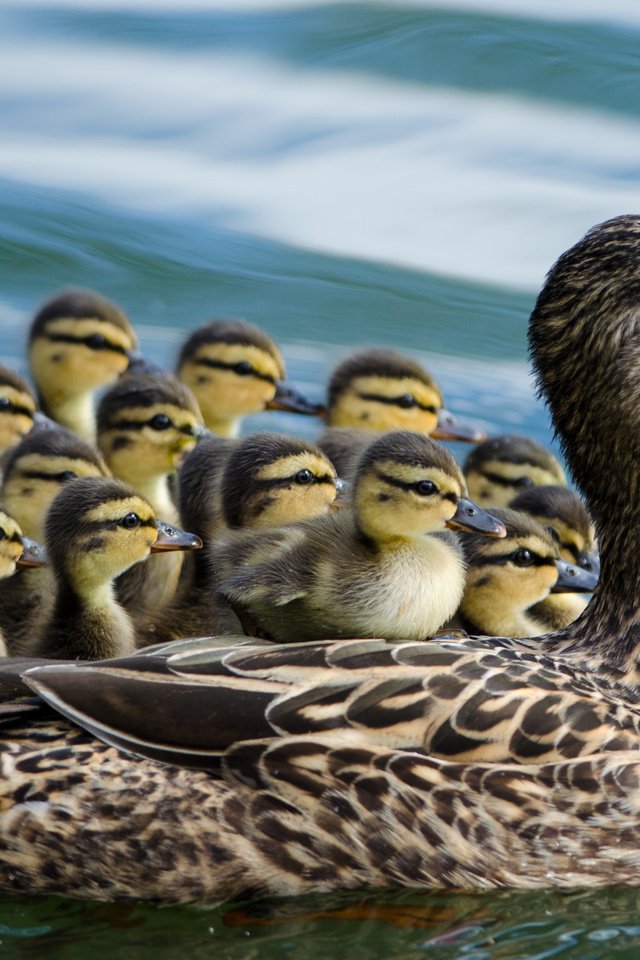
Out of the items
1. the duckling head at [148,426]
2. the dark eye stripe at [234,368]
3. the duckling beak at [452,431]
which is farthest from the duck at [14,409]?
the duckling beak at [452,431]

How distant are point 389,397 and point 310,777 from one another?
7.47 ft

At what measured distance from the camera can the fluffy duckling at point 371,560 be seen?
3932mm

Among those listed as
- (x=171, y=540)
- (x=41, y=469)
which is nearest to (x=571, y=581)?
(x=171, y=540)

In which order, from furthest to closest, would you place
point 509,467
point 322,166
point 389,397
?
point 322,166 → point 389,397 → point 509,467

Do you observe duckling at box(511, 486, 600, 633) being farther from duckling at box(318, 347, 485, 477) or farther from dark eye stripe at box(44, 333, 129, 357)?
dark eye stripe at box(44, 333, 129, 357)

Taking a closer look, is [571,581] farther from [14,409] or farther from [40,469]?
[14,409]

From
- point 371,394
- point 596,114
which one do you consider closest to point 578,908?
point 371,394

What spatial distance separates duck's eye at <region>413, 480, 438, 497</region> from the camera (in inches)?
160

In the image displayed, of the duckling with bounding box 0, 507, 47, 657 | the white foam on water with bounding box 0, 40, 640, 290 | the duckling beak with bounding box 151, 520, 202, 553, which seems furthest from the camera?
the white foam on water with bounding box 0, 40, 640, 290

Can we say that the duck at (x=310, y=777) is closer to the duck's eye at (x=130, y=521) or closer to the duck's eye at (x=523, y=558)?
the duck's eye at (x=130, y=521)

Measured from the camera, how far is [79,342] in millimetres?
5383

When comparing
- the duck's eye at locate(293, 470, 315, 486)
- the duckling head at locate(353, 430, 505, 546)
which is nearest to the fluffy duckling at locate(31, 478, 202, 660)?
the duck's eye at locate(293, 470, 315, 486)

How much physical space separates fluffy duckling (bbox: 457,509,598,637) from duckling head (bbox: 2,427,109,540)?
3.04 ft

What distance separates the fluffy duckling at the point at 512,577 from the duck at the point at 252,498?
38 centimetres
